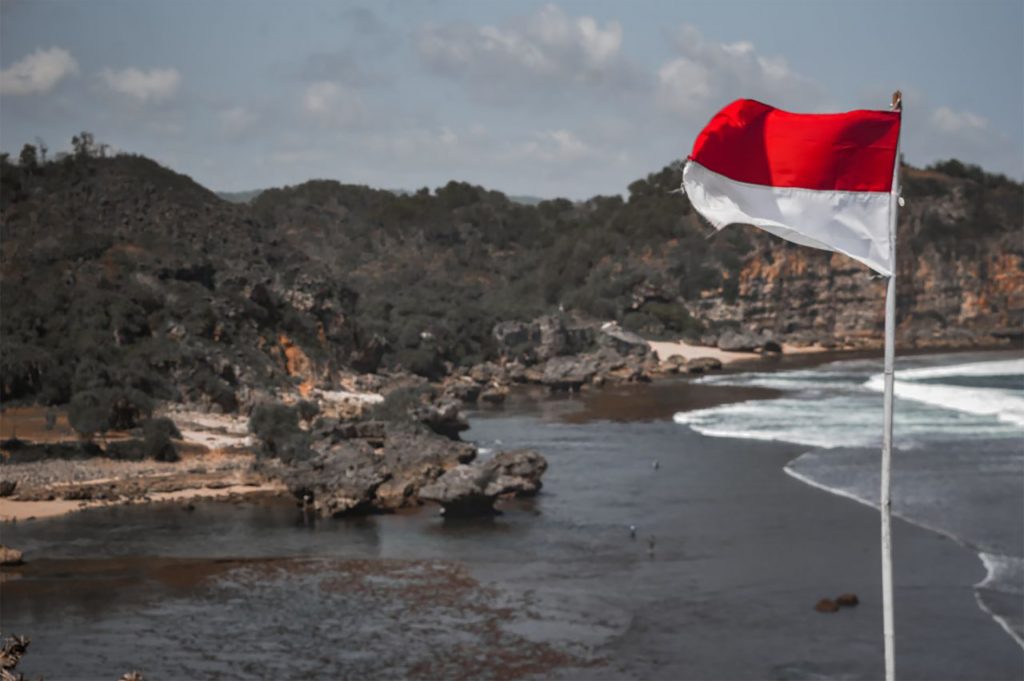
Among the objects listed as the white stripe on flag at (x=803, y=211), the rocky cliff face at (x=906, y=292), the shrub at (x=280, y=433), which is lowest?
the shrub at (x=280, y=433)

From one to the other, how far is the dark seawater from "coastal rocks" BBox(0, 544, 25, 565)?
31cm

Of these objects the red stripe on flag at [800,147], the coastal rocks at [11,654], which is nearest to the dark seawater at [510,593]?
the coastal rocks at [11,654]

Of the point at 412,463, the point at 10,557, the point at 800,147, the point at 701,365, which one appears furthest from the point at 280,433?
the point at 701,365

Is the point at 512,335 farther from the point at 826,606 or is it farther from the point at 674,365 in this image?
the point at 826,606

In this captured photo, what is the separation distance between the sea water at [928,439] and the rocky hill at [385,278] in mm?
17687

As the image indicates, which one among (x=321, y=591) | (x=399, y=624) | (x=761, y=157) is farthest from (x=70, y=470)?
(x=761, y=157)

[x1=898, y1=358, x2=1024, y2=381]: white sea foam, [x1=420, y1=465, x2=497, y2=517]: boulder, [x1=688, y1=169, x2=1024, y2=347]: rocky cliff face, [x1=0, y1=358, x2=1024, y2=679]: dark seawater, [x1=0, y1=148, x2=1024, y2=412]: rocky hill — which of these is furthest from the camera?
[x1=688, y1=169, x2=1024, y2=347]: rocky cliff face

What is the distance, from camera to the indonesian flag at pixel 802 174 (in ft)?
28.0

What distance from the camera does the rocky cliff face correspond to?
92312 millimetres

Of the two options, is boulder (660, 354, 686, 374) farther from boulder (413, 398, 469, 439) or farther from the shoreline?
boulder (413, 398, 469, 439)

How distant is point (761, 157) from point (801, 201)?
16.5 inches

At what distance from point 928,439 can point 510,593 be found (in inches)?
842

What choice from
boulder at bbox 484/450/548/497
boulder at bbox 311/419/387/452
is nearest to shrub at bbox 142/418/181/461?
boulder at bbox 311/419/387/452

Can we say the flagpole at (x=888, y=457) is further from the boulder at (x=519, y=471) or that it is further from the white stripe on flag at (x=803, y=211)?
the boulder at (x=519, y=471)
